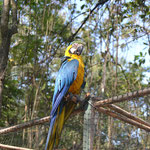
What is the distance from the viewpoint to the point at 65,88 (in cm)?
191

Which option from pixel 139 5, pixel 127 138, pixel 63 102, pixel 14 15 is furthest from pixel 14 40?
pixel 127 138

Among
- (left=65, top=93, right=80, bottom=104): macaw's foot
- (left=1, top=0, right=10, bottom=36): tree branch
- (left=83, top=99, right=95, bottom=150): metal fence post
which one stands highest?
(left=1, top=0, right=10, bottom=36): tree branch

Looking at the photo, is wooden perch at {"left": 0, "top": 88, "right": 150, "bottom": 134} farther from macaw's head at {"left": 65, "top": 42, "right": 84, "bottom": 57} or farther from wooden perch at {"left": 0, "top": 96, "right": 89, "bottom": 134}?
macaw's head at {"left": 65, "top": 42, "right": 84, "bottom": 57}

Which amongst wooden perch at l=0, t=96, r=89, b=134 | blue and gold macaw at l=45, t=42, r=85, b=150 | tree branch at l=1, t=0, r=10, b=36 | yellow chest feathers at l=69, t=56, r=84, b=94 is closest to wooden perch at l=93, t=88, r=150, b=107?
wooden perch at l=0, t=96, r=89, b=134

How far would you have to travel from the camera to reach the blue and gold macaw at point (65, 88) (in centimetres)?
166

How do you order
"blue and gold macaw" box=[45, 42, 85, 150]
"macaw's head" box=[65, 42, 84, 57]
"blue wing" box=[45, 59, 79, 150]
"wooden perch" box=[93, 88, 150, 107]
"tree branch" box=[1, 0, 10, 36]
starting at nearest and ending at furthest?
"wooden perch" box=[93, 88, 150, 107], "blue and gold macaw" box=[45, 42, 85, 150], "blue wing" box=[45, 59, 79, 150], "macaw's head" box=[65, 42, 84, 57], "tree branch" box=[1, 0, 10, 36]

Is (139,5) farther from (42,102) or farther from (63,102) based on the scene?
(42,102)

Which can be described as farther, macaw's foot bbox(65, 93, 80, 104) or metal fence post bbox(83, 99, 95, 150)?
macaw's foot bbox(65, 93, 80, 104)

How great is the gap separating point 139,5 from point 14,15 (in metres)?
1.92

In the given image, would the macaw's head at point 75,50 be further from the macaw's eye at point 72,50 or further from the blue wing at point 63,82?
the blue wing at point 63,82

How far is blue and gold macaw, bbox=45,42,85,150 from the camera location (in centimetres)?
166

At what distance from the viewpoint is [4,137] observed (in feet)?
7.38

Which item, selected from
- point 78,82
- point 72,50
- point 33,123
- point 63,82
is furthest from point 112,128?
point 72,50

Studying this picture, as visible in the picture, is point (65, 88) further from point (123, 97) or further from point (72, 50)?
point (123, 97)
